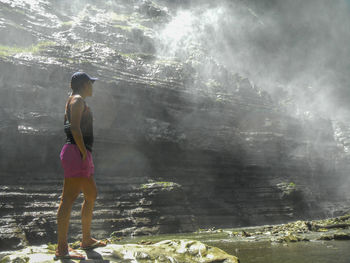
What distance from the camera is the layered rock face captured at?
17.9m

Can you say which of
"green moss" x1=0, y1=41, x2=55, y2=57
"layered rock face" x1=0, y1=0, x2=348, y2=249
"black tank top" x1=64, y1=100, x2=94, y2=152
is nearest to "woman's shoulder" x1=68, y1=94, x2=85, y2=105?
"black tank top" x1=64, y1=100, x2=94, y2=152

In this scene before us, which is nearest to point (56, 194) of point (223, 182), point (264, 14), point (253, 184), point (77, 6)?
point (223, 182)

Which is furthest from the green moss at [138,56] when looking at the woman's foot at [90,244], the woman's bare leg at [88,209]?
the woman's foot at [90,244]

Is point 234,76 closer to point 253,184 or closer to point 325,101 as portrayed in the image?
point 253,184

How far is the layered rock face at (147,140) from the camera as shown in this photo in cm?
1791

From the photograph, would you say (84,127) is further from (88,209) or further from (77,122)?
(88,209)

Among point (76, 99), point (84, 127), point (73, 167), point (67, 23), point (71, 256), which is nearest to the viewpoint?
point (71, 256)

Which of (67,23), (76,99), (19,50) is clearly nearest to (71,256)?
Answer: (76,99)

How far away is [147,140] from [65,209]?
19.0 meters

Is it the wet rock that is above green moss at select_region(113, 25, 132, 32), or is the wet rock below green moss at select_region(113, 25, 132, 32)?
below

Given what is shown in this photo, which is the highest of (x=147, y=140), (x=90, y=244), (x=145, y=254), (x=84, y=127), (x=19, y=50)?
(x=19, y=50)

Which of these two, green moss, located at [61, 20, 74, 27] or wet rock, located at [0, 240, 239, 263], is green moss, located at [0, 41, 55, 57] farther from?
wet rock, located at [0, 240, 239, 263]

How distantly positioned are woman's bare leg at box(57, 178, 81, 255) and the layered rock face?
1147 centimetres

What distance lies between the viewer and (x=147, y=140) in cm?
2352
